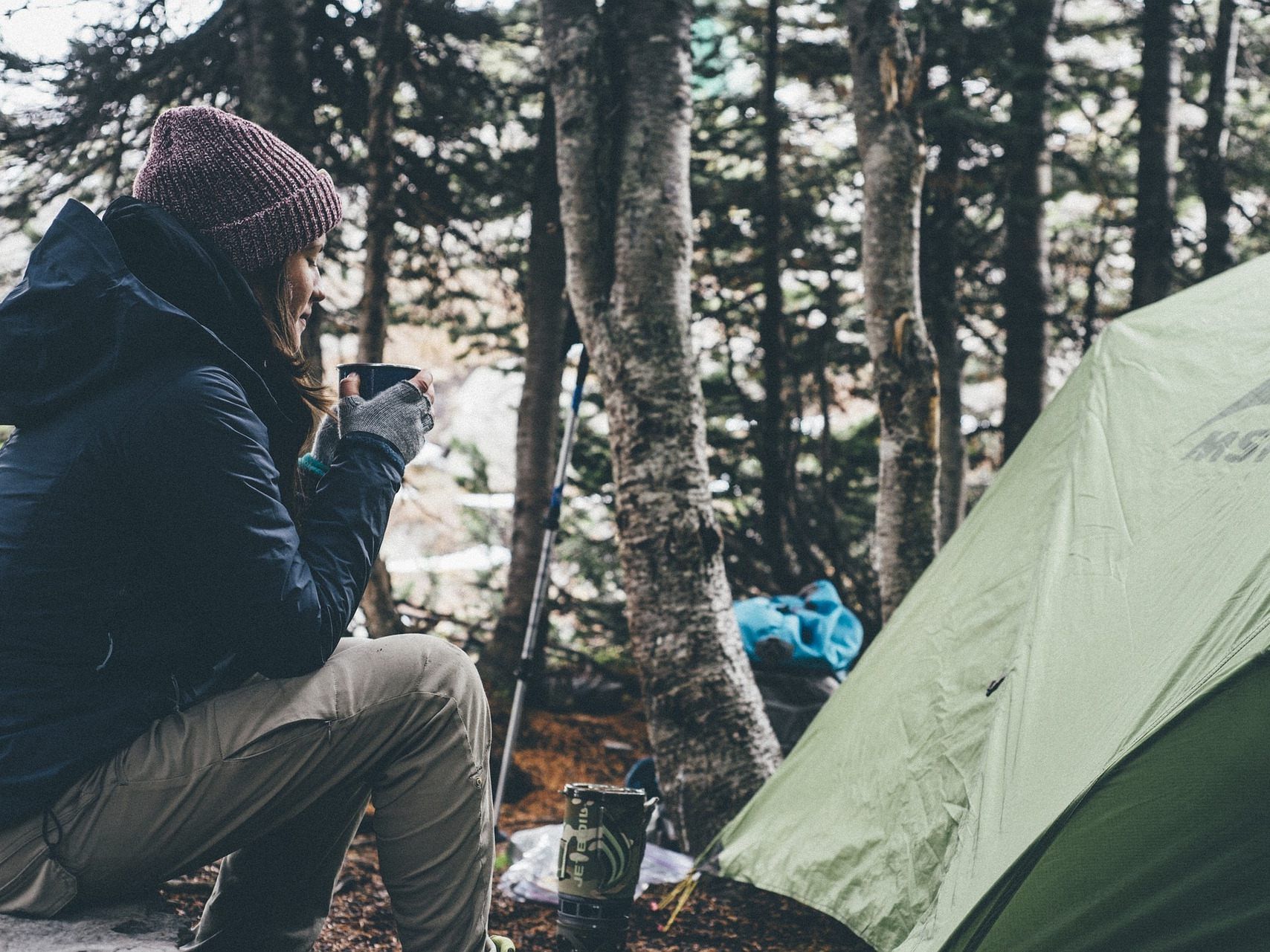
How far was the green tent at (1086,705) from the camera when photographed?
64.6 inches

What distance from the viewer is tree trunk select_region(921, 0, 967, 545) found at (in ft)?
20.8

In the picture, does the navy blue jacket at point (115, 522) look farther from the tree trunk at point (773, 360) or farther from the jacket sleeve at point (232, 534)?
the tree trunk at point (773, 360)

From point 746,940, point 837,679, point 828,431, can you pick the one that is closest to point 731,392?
point 828,431

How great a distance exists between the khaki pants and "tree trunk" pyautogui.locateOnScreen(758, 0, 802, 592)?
15.9ft

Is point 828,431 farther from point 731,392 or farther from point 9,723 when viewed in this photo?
point 9,723

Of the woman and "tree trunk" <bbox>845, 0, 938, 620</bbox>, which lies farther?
"tree trunk" <bbox>845, 0, 938, 620</bbox>

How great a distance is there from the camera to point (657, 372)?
12.0 feet

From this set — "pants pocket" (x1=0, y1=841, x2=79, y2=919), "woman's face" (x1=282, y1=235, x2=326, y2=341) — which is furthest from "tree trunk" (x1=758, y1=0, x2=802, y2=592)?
"pants pocket" (x1=0, y1=841, x2=79, y2=919)

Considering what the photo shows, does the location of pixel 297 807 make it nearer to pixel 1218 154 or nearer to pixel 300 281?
pixel 300 281

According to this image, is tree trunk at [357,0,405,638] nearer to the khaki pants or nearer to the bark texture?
the bark texture

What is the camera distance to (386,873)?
6.39ft

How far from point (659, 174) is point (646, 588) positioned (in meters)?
1.58

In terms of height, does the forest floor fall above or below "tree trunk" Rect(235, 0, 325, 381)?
below

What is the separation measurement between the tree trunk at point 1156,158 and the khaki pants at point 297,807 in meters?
6.52
